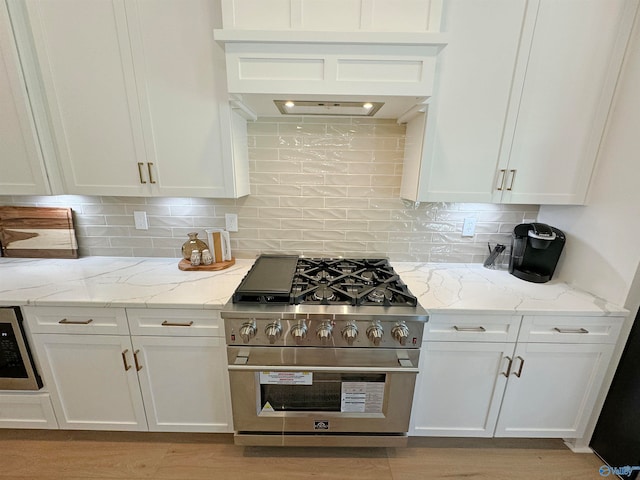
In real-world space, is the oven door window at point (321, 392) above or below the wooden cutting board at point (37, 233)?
below

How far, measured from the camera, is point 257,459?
59.4 inches

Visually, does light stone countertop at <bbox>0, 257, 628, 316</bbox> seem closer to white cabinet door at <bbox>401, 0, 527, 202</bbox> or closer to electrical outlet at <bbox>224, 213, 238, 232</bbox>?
electrical outlet at <bbox>224, 213, 238, 232</bbox>

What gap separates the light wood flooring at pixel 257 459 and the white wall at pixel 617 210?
1.03m

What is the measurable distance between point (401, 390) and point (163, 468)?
4.52 feet

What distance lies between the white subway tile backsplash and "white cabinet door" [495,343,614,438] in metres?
0.72

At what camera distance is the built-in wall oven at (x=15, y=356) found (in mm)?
1307

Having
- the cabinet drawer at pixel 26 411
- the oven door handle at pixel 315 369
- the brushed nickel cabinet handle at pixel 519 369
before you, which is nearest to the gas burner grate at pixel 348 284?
the oven door handle at pixel 315 369

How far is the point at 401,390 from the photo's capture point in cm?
133

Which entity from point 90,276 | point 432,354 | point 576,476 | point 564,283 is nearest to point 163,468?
point 90,276

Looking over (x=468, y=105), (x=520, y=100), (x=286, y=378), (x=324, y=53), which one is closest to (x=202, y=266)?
(x=286, y=378)

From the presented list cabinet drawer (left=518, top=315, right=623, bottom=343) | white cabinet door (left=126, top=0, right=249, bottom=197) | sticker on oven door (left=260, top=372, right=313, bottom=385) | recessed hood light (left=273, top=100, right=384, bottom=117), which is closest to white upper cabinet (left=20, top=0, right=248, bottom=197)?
white cabinet door (left=126, top=0, right=249, bottom=197)

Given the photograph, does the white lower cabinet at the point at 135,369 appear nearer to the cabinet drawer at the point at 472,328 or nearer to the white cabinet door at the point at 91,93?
the white cabinet door at the point at 91,93

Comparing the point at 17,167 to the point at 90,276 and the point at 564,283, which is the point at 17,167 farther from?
the point at 564,283

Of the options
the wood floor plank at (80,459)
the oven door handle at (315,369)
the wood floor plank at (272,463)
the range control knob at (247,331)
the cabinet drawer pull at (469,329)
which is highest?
the range control knob at (247,331)
